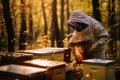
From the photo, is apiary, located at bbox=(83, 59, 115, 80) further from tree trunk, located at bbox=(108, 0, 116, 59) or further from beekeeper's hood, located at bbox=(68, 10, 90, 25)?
tree trunk, located at bbox=(108, 0, 116, 59)

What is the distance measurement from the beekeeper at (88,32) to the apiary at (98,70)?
1164 millimetres

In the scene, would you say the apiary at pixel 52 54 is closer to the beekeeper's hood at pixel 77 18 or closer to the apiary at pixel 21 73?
the beekeeper's hood at pixel 77 18

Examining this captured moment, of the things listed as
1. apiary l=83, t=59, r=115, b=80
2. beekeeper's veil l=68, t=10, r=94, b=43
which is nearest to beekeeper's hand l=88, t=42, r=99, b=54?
beekeeper's veil l=68, t=10, r=94, b=43

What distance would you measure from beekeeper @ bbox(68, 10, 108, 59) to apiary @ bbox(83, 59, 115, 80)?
1.16 metres

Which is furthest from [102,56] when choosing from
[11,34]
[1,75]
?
[11,34]

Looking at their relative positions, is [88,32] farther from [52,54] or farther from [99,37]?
[52,54]

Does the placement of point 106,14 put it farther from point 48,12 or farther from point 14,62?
point 48,12

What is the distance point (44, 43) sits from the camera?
1092cm

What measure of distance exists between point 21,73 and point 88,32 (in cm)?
273

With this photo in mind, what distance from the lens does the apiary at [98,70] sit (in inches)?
169

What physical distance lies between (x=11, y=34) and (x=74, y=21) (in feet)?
15.6

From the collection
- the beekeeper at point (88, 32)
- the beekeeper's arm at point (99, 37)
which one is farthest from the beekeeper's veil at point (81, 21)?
the beekeeper's arm at point (99, 37)

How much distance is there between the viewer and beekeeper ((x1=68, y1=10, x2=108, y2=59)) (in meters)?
5.50

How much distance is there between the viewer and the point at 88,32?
568cm
